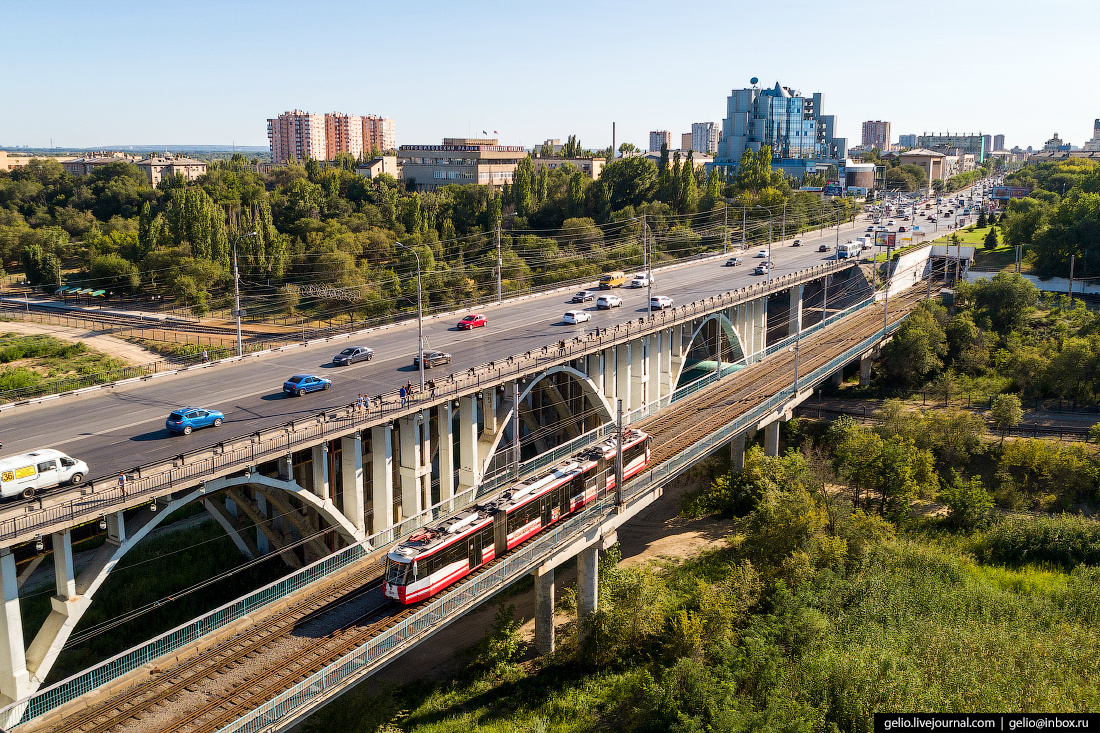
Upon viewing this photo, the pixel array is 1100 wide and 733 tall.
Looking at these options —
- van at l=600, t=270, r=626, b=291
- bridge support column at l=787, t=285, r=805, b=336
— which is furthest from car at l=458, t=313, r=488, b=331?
bridge support column at l=787, t=285, r=805, b=336

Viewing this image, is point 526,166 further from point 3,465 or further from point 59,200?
point 3,465

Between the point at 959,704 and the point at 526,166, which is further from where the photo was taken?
the point at 526,166

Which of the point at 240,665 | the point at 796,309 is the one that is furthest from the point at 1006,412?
the point at 240,665

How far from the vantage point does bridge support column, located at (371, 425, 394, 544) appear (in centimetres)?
3244

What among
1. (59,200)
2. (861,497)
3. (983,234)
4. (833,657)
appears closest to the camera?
(833,657)

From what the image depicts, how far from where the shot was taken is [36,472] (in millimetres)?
23766

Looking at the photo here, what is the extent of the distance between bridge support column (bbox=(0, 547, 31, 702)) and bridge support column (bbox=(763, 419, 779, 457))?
4119 centimetres

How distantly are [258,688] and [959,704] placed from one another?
2075 cm

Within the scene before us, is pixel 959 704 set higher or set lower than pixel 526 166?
lower

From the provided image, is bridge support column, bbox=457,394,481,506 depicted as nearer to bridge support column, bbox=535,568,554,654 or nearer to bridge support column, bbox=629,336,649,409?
bridge support column, bbox=535,568,554,654

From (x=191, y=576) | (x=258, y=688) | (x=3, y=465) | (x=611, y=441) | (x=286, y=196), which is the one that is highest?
(x=286, y=196)

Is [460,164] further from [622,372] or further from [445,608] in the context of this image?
[445,608]

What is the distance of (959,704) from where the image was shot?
26141mm

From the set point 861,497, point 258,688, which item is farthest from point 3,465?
point 861,497
